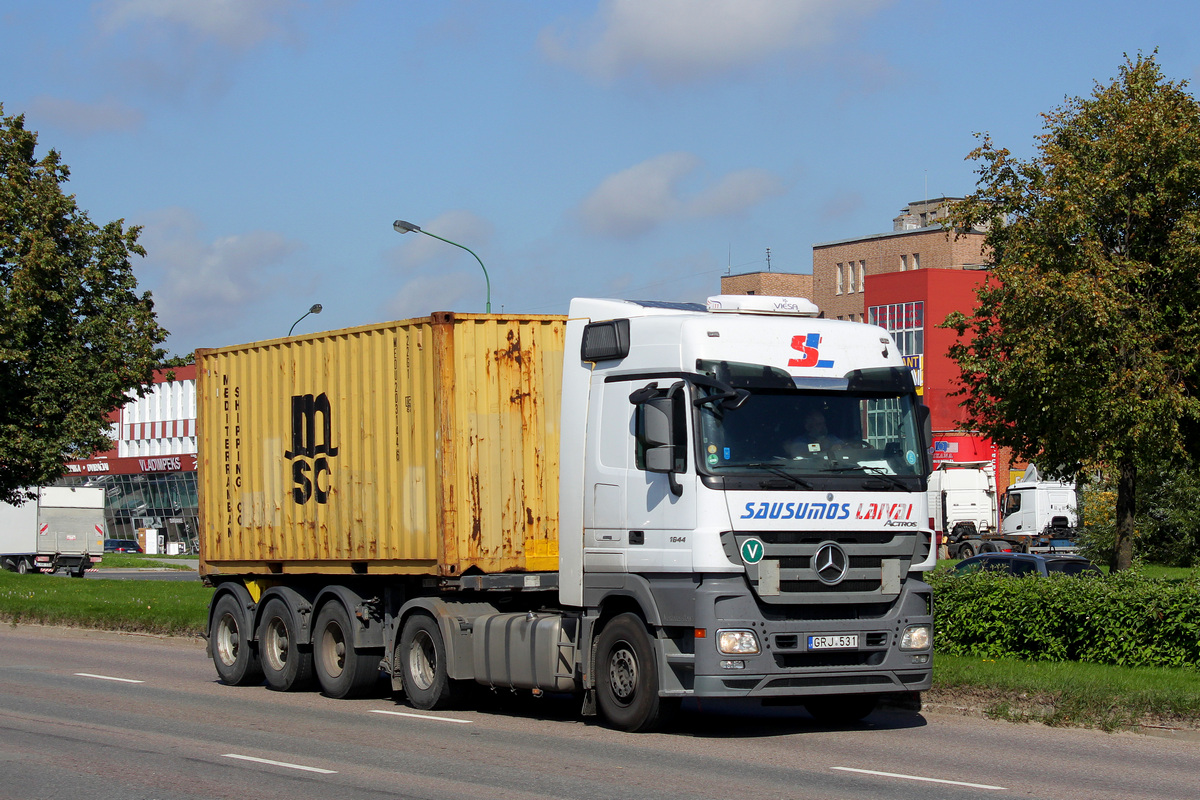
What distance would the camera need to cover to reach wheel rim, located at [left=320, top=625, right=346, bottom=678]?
1500 centimetres

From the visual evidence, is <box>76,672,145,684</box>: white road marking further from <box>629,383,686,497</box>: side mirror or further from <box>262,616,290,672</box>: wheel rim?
<box>629,383,686,497</box>: side mirror

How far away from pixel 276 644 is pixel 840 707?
6.54m

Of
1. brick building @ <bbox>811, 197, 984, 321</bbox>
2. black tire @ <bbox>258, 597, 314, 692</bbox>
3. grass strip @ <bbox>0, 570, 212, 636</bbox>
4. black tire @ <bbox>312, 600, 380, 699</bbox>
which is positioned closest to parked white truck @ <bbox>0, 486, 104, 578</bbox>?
grass strip @ <bbox>0, 570, 212, 636</bbox>

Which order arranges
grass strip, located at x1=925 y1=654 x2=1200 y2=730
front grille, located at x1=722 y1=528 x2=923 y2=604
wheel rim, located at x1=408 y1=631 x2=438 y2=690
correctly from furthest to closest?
wheel rim, located at x1=408 y1=631 x2=438 y2=690
grass strip, located at x1=925 y1=654 x2=1200 y2=730
front grille, located at x1=722 y1=528 x2=923 y2=604

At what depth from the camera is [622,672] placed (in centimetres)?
1192

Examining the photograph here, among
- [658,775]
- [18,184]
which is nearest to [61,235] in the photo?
[18,184]

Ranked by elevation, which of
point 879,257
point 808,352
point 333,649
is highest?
point 879,257

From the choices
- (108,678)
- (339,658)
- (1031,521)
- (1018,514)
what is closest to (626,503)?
(339,658)

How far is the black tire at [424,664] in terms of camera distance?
13547 mm

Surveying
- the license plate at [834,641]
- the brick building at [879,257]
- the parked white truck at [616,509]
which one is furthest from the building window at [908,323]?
the license plate at [834,641]

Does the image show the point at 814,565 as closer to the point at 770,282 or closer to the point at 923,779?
the point at 923,779

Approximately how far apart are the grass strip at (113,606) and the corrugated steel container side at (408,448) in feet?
28.5

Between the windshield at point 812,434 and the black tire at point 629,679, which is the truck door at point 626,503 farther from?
the black tire at point 629,679

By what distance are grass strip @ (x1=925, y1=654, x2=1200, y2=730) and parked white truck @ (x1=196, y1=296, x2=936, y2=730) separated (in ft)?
2.38
